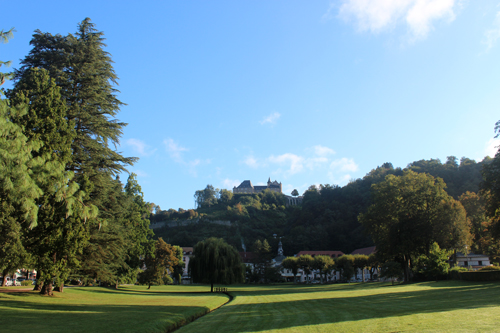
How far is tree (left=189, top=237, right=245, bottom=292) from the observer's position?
47531mm

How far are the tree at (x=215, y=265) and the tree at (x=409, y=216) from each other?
2223 centimetres

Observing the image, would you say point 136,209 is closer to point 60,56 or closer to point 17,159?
point 60,56

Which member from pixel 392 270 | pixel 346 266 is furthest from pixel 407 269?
pixel 346 266

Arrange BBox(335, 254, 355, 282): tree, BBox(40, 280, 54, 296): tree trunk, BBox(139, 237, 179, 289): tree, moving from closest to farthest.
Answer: BBox(40, 280, 54, 296): tree trunk → BBox(139, 237, 179, 289): tree → BBox(335, 254, 355, 282): tree

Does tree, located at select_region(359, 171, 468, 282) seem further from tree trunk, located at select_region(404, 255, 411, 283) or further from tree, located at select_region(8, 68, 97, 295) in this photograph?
tree, located at select_region(8, 68, 97, 295)

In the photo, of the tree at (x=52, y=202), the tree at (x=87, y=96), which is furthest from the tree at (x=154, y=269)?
the tree at (x=52, y=202)

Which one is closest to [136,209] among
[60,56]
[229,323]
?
[60,56]

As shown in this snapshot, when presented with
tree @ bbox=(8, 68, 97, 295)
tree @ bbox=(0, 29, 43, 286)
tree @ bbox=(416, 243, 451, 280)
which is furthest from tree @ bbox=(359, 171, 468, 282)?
tree @ bbox=(0, 29, 43, 286)

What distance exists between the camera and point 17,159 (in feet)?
47.9

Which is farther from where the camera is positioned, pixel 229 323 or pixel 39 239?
pixel 39 239

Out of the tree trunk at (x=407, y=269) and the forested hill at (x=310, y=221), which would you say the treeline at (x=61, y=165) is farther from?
the forested hill at (x=310, y=221)

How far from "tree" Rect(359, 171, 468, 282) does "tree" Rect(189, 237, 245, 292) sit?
→ 22.2 m

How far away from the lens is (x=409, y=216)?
163 feet

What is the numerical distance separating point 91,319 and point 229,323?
625 cm
